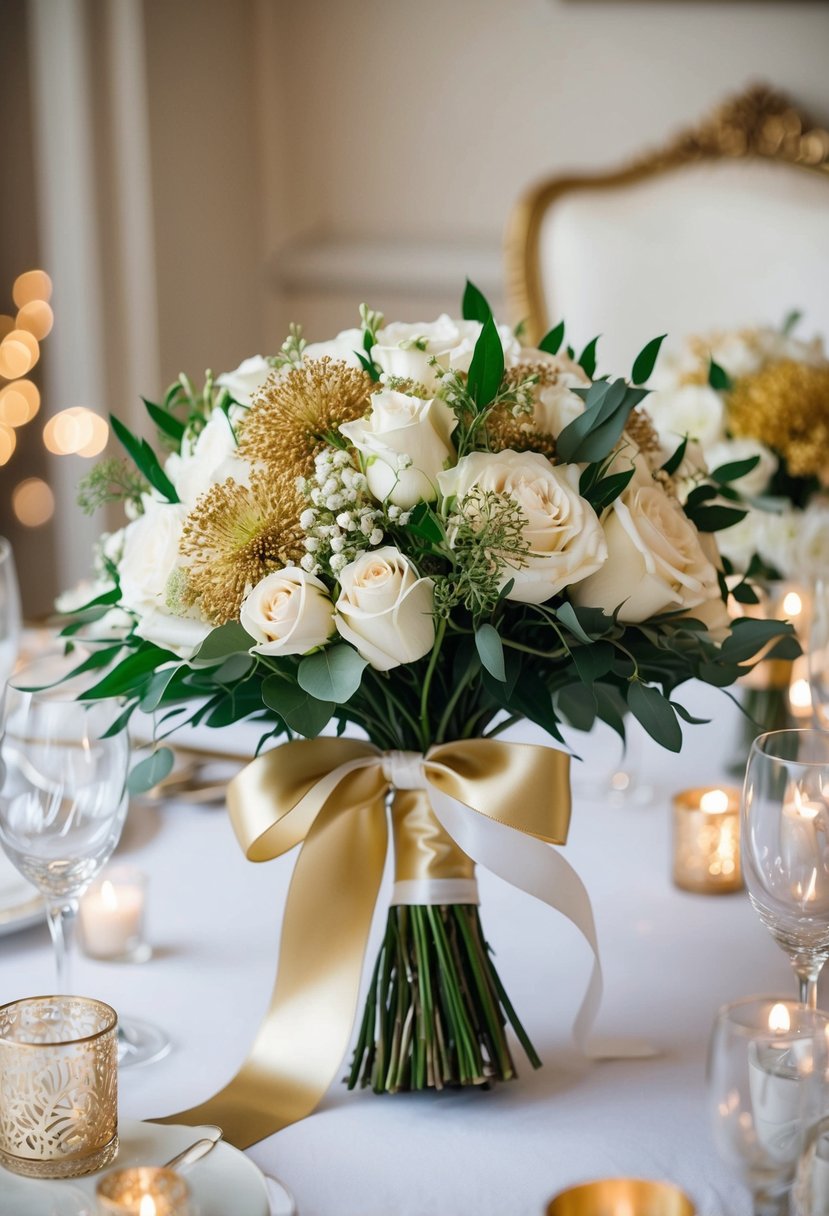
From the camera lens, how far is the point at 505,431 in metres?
0.83

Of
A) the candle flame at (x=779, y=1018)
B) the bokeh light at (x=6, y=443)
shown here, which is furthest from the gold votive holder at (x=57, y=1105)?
the bokeh light at (x=6, y=443)

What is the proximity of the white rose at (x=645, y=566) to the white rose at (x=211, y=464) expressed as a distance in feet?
0.75

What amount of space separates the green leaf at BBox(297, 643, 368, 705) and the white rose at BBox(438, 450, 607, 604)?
10 centimetres

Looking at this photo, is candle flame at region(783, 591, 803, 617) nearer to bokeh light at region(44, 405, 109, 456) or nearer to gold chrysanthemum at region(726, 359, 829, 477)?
gold chrysanthemum at region(726, 359, 829, 477)

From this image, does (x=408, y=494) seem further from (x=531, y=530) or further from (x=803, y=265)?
(x=803, y=265)

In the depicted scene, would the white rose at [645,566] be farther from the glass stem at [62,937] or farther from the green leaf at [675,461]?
the glass stem at [62,937]

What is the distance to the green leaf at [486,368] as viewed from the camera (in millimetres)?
802

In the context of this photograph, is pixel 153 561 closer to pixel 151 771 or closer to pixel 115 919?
pixel 151 771

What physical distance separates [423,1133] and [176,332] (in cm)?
262

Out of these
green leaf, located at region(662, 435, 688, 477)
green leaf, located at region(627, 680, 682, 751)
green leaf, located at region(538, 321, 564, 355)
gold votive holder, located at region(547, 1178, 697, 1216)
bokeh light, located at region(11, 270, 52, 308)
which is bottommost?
gold votive holder, located at region(547, 1178, 697, 1216)

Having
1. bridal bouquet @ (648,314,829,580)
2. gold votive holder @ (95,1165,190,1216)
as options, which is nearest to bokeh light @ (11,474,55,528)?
bridal bouquet @ (648,314,829,580)

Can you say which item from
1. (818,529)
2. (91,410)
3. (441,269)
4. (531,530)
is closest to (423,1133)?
(531,530)

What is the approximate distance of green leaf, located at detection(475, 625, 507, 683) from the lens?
0.76 meters

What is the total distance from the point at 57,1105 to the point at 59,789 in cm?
21
